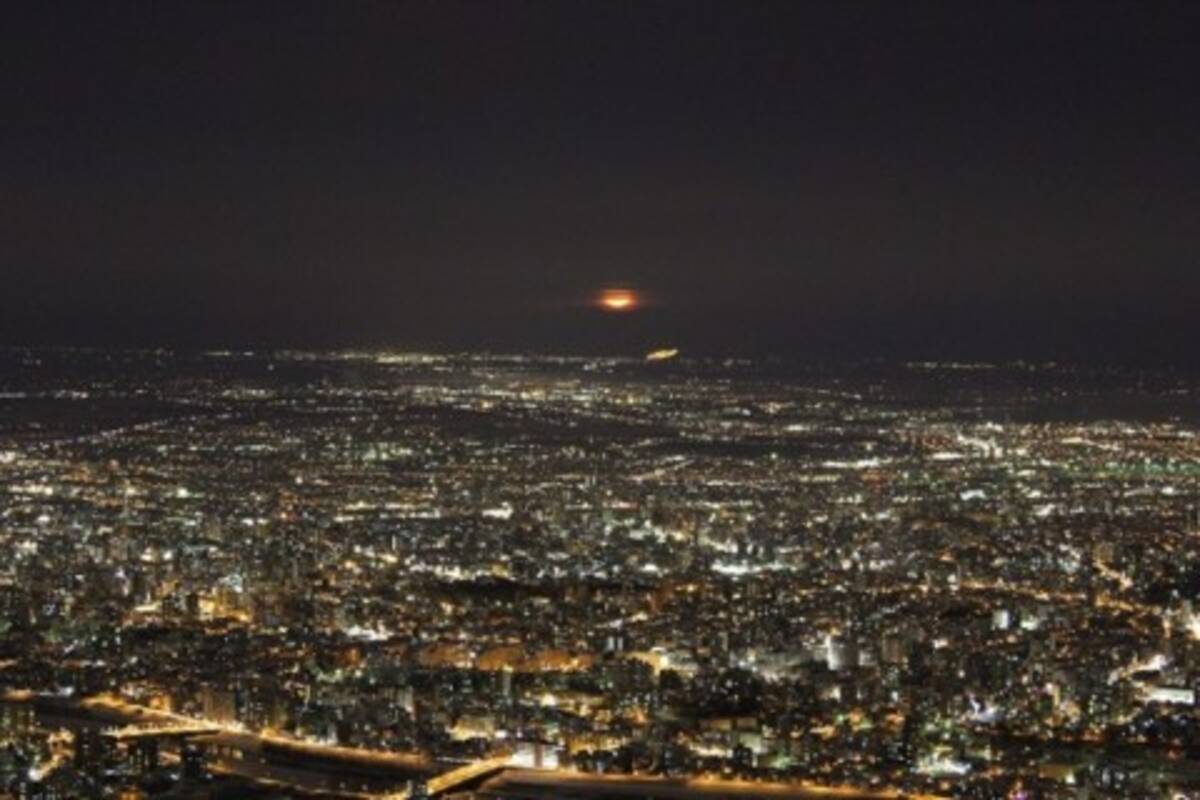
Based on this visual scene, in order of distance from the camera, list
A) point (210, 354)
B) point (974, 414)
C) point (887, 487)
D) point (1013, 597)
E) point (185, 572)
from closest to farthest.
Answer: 1. point (1013, 597)
2. point (185, 572)
3. point (887, 487)
4. point (974, 414)
5. point (210, 354)

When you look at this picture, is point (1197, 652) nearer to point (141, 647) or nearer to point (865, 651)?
point (865, 651)

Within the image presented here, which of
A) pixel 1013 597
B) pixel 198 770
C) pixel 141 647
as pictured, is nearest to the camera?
pixel 198 770

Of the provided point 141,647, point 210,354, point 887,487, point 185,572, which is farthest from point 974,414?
point 141,647

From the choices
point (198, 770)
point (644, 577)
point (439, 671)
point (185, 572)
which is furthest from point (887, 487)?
point (198, 770)

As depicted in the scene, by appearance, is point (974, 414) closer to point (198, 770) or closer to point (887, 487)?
point (887, 487)

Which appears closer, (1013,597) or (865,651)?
(865,651)

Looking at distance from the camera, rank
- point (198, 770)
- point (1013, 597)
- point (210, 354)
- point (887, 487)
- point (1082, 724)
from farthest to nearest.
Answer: point (210, 354), point (887, 487), point (1013, 597), point (1082, 724), point (198, 770)
